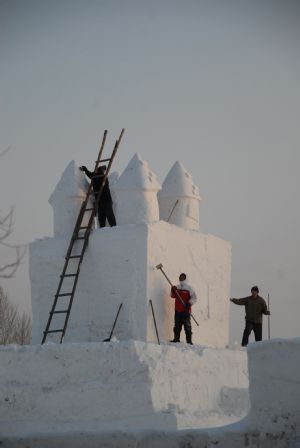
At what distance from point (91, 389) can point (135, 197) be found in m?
4.19

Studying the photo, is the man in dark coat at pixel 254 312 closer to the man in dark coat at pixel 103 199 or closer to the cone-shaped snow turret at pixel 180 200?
the cone-shaped snow turret at pixel 180 200

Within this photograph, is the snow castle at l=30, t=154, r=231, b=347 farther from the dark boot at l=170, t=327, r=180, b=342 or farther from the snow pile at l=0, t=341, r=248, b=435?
the snow pile at l=0, t=341, r=248, b=435

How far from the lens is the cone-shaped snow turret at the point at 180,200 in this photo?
1656 cm

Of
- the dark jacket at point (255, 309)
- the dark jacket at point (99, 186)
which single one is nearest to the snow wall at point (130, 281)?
the dark jacket at point (255, 309)

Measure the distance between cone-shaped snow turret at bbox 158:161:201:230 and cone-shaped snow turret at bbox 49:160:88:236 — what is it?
59.0 inches

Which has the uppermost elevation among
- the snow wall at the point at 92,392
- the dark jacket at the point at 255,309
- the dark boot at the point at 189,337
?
the dark jacket at the point at 255,309

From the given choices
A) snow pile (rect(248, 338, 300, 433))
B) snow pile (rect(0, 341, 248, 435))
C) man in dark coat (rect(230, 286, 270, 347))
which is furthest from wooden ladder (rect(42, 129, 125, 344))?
snow pile (rect(248, 338, 300, 433))

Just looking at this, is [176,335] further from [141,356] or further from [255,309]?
[141,356]

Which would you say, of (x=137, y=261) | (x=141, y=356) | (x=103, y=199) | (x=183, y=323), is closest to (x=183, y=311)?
(x=183, y=323)

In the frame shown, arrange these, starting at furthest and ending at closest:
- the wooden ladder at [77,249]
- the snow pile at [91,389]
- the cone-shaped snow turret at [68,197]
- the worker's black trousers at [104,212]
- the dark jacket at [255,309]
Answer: the cone-shaped snow turret at [68,197] → the worker's black trousers at [104,212] → the dark jacket at [255,309] → the wooden ladder at [77,249] → the snow pile at [91,389]

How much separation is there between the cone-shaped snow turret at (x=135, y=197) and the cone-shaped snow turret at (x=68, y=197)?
2.23ft

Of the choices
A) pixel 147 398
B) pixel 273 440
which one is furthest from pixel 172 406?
pixel 273 440

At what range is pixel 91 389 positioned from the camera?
12.8 metres

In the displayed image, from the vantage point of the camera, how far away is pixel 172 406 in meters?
12.9
